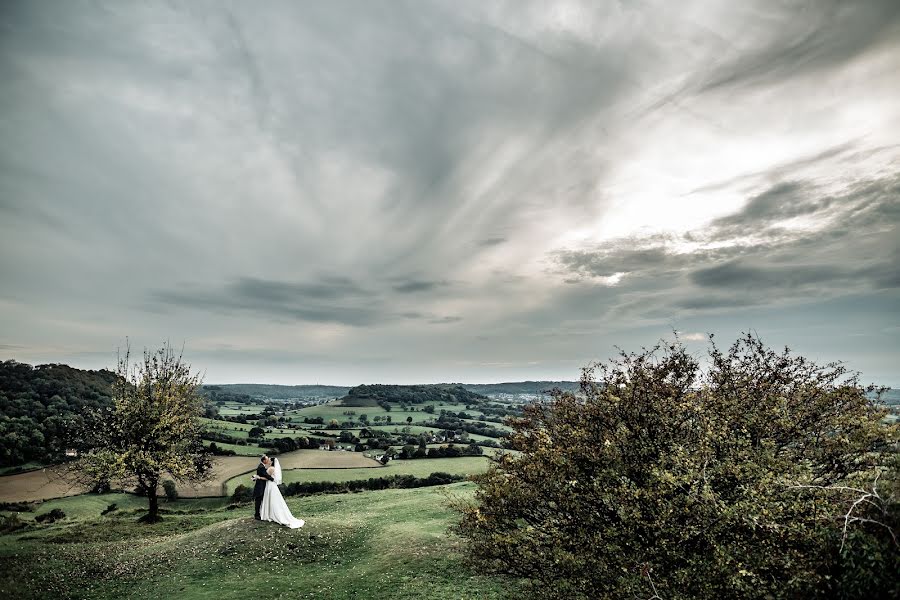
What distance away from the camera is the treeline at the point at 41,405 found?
5750 cm

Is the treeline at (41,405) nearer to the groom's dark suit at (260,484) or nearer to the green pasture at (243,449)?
the green pasture at (243,449)

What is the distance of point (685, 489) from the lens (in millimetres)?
12656

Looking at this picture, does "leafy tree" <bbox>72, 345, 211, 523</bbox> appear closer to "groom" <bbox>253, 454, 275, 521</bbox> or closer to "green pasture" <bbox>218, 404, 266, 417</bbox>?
"groom" <bbox>253, 454, 275, 521</bbox>

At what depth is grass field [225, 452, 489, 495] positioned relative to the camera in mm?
68025

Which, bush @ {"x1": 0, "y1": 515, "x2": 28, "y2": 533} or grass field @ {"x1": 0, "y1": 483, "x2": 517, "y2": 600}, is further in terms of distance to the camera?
bush @ {"x1": 0, "y1": 515, "x2": 28, "y2": 533}

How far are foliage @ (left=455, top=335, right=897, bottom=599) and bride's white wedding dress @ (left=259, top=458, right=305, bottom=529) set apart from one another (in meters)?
17.4

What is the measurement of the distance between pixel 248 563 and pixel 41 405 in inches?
2967

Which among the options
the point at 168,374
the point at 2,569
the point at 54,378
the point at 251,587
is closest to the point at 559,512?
the point at 251,587

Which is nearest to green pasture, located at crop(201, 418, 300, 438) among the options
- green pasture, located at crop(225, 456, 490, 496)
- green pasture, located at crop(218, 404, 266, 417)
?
green pasture, located at crop(218, 404, 266, 417)

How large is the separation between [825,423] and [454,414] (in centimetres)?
14161

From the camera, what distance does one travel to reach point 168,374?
42031mm

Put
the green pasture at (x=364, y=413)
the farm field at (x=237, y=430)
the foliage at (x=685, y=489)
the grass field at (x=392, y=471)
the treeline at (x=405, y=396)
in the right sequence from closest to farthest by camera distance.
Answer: the foliage at (x=685, y=489) → the grass field at (x=392, y=471) → the farm field at (x=237, y=430) → the green pasture at (x=364, y=413) → the treeline at (x=405, y=396)

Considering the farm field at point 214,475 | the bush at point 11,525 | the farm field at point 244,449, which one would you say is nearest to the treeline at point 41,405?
the farm field at point 214,475

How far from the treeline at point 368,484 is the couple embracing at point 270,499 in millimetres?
39106
